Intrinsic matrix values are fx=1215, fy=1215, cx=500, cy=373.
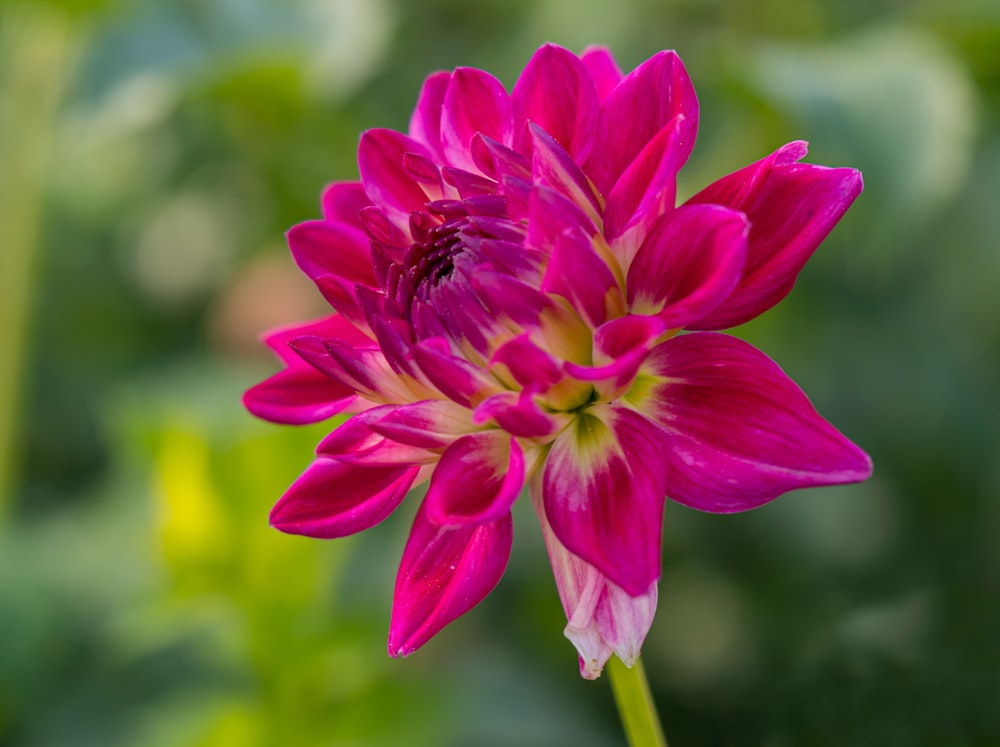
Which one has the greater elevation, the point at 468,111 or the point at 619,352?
the point at 468,111

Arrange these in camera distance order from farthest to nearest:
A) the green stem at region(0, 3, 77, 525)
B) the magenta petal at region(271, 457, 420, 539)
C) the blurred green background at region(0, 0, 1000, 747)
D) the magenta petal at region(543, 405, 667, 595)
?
the green stem at region(0, 3, 77, 525) → the blurred green background at region(0, 0, 1000, 747) → the magenta petal at region(271, 457, 420, 539) → the magenta petal at region(543, 405, 667, 595)

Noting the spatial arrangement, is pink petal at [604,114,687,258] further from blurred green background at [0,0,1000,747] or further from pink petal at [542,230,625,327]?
blurred green background at [0,0,1000,747]

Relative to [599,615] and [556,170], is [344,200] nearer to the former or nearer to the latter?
[556,170]

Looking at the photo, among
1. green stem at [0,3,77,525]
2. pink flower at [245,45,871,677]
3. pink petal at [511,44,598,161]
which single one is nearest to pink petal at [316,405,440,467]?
pink flower at [245,45,871,677]

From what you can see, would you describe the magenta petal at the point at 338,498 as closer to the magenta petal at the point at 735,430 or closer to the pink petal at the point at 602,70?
the magenta petal at the point at 735,430

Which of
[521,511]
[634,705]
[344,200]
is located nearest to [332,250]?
[344,200]

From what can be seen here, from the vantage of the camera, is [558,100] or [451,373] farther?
[558,100]

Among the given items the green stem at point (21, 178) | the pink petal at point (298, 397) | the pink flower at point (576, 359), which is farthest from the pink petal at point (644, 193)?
the green stem at point (21, 178)

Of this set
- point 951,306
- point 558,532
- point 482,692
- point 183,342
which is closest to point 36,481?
point 183,342
